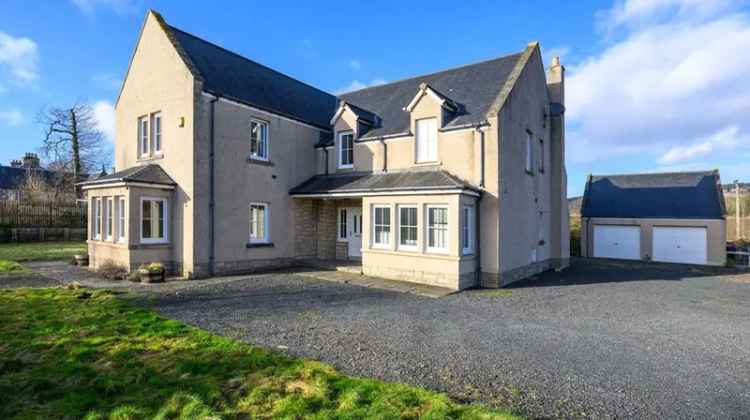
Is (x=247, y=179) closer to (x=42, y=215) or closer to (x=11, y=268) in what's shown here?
(x=11, y=268)

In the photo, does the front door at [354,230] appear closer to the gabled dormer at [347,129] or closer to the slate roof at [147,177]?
the gabled dormer at [347,129]

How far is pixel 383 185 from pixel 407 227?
1.83m

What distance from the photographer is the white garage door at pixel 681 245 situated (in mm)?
22781

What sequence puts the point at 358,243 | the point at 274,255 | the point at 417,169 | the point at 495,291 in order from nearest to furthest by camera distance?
the point at 495,291 → the point at 417,169 → the point at 274,255 → the point at 358,243

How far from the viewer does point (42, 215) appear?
25391 mm

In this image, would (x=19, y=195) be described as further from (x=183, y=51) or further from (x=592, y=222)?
(x=592, y=222)

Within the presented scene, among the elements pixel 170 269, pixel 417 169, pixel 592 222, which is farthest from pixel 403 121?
pixel 592 222

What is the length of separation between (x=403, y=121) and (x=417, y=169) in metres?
2.61

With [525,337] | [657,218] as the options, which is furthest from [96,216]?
[657,218]

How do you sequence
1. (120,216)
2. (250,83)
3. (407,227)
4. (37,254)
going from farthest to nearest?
(37,254), (250,83), (120,216), (407,227)

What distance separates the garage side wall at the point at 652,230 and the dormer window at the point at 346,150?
1830 cm

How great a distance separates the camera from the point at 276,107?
16.3 meters

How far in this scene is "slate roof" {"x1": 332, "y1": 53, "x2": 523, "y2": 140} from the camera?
46.8ft

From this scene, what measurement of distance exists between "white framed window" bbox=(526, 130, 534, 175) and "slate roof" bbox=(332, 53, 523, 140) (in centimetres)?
269
